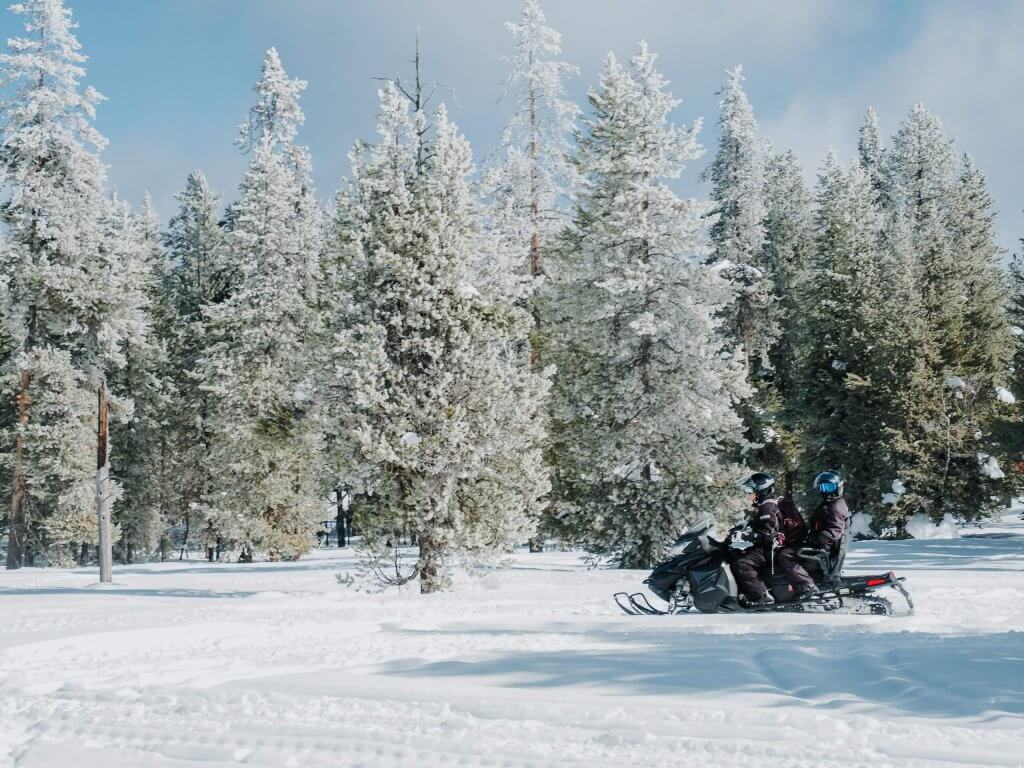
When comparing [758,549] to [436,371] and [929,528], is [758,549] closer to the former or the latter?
[436,371]

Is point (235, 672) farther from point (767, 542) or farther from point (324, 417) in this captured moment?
point (324, 417)

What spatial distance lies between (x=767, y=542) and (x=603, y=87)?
55.9ft

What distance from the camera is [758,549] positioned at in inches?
460

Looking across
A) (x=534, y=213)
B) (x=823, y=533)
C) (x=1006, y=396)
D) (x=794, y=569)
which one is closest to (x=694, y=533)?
(x=794, y=569)

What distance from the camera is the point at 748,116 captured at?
1957 inches

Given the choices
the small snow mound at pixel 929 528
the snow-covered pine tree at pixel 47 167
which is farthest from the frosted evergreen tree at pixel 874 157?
the snow-covered pine tree at pixel 47 167

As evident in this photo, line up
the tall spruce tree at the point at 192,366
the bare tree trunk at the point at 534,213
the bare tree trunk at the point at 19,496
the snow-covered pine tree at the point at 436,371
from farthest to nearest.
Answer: the tall spruce tree at the point at 192,366
the bare tree trunk at the point at 19,496
the bare tree trunk at the point at 534,213
the snow-covered pine tree at the point at 436,371

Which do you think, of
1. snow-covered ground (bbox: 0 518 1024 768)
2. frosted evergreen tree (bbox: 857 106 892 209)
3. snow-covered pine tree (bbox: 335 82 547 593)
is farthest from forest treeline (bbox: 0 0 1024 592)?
frosted evergreen tree (bbox: 857 106 892 209)

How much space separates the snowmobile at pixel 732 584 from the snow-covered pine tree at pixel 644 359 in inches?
397

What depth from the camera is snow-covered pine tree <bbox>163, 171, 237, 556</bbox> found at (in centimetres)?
3741

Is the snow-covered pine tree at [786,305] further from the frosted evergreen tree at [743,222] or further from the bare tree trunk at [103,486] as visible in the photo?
the bare tree trunk at [103,486]

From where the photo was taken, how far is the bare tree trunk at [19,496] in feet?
106

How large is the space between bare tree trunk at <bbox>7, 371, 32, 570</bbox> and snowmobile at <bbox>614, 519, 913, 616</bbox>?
27.6 meters

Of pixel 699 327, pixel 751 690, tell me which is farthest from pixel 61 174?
pixel 751 690
